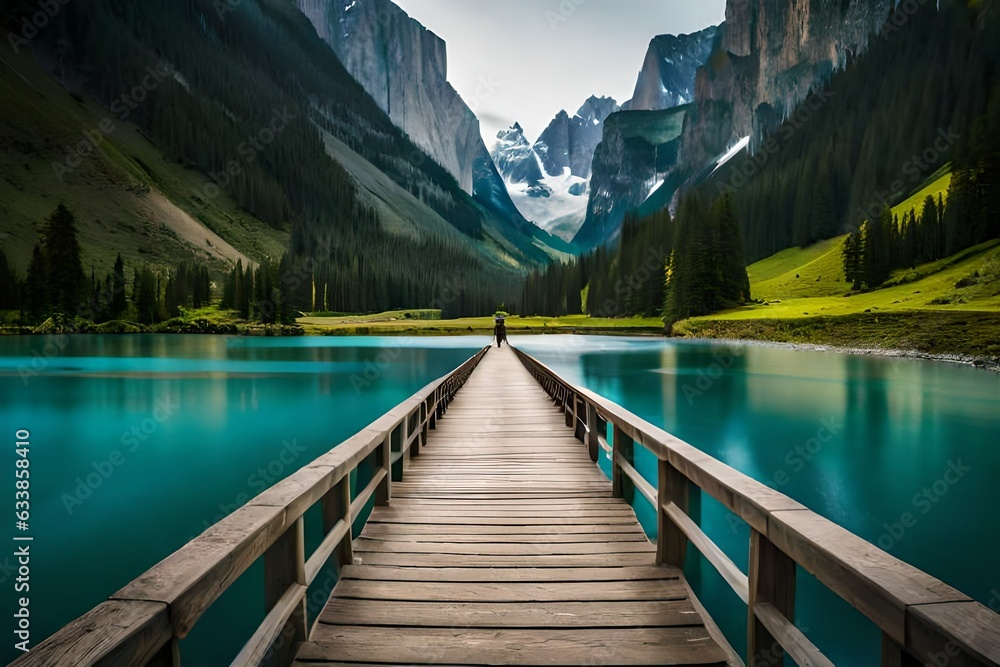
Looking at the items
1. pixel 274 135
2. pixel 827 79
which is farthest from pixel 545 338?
pixel 274 135

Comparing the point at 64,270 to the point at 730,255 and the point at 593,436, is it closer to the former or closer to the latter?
the point at 730,255

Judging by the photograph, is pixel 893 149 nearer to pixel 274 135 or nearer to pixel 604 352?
pixel 604 352

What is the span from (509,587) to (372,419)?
67.1 feet

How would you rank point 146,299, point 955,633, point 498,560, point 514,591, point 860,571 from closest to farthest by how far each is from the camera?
point 955,633 < point 860,571 < point 514,591 < point 498,560 < point 146,299

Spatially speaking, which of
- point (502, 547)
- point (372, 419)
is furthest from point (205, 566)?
point (372, 419)

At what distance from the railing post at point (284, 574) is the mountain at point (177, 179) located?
369 feet

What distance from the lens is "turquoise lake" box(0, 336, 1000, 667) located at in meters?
8.33

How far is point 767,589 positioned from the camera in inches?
99.3

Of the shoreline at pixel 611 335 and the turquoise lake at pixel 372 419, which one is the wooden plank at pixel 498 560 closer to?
the turquoise lake at pixel 372 419

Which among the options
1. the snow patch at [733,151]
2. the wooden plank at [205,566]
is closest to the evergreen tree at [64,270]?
the wooden plank at [205,566]

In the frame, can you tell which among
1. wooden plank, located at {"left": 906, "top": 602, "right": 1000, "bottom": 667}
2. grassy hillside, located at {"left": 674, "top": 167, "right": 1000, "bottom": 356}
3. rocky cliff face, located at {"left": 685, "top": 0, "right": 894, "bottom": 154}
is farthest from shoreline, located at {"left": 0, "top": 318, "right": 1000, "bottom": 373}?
rocky cliff face, located at {"left": 685, "top": 0, "right": 894, "bottom": 154}

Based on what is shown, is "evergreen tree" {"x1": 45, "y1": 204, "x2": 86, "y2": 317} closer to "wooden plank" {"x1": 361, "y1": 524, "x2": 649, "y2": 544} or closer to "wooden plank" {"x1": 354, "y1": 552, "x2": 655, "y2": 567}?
"wooden plank" {"x1": 361, "y1": 524, "x2": 649, "y2": 544}

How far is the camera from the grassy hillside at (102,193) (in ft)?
A: 364

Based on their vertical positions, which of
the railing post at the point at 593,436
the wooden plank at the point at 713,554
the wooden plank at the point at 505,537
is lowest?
the wooden plank at the point at 505,537
